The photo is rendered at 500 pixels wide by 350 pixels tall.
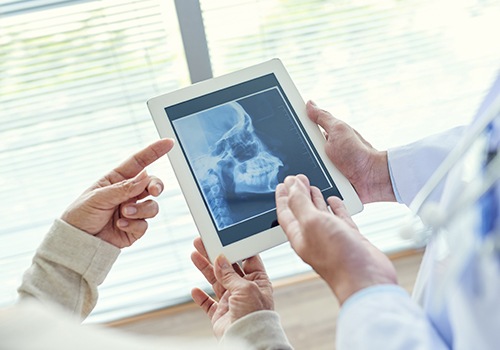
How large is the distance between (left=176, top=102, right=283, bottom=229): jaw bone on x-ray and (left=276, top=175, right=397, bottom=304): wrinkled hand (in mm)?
181

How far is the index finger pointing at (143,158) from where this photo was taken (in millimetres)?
983

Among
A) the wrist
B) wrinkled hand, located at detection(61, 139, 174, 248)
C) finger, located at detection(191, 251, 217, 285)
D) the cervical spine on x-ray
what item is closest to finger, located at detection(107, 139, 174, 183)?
wrinkled hand, located at detection(61, 139, 174, 248)

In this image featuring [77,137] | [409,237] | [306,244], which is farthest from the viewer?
[77,137]

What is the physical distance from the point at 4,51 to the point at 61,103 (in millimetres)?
200

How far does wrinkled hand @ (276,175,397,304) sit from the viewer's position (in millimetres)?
700

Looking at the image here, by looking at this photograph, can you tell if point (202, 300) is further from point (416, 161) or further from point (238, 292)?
point (416, 161)

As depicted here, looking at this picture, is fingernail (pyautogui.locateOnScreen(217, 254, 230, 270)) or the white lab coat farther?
fingernail (pyautogui.locateOnScreen(217, 254, 230, 270))

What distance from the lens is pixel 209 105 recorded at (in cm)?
104

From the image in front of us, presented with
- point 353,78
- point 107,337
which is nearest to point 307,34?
point 353,78

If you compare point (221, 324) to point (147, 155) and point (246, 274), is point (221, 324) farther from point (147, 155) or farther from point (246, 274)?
point (147, 155)

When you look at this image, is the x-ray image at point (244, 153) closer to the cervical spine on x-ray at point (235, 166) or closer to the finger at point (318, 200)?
the cervical spine on x-ray at point (235, 166)

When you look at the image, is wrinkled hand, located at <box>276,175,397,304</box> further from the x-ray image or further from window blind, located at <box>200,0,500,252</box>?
window blind, located at <box>200,0,500,252</box>

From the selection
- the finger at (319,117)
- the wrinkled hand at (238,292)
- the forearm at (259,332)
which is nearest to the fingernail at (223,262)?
the wrinkled hand at (238,292)

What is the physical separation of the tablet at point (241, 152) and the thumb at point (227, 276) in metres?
0.02
